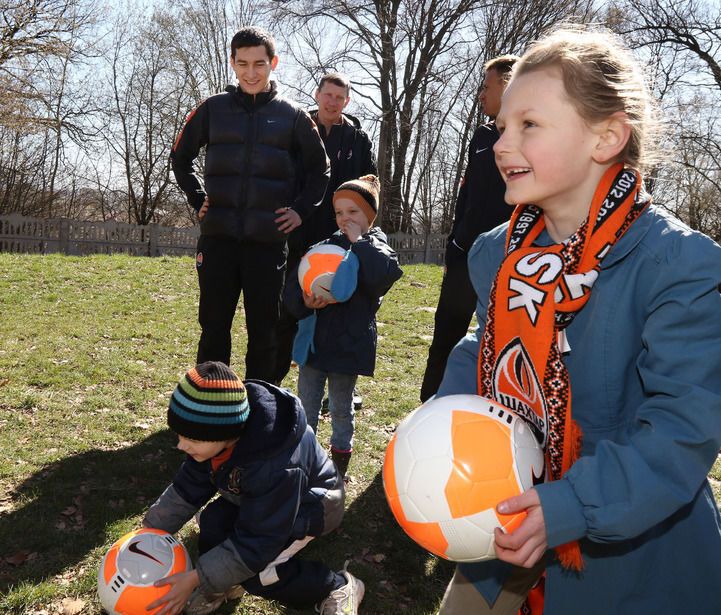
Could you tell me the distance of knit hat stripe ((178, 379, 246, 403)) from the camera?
2529 mm

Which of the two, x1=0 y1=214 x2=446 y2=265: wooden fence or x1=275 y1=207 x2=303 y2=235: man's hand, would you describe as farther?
x1=0 y1=214 x2=446 y2=265: wooden fence

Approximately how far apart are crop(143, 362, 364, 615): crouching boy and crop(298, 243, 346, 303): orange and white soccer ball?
111 cm

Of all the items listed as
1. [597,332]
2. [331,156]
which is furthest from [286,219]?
[597,332]

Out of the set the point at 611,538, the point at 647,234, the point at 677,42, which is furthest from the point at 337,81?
the point at 677,42

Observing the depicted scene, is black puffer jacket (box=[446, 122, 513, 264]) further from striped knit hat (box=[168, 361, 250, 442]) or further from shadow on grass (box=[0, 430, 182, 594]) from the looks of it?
shadow on grass (box=[0, 430, 182, 594])

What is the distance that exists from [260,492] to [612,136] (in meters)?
1.82

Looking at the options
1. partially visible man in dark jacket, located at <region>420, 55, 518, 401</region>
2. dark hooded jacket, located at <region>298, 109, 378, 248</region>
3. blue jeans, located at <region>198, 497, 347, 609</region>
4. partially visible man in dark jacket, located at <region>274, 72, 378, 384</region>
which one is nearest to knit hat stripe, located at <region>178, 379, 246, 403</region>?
blue jeans, located at <region>198, 497, 347, 609</region>

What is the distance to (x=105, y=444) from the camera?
4.45 meters

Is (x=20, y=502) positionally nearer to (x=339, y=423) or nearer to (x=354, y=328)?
(x=339, y=423)

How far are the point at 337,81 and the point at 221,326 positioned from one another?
2.40 metres

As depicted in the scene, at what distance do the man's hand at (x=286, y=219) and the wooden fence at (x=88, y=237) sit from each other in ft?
52.1

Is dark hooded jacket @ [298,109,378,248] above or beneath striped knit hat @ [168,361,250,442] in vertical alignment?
above

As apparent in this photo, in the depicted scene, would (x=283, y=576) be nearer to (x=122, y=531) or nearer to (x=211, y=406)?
(x=211, y=406)

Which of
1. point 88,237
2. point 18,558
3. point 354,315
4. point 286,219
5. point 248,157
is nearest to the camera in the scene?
point 18,558
